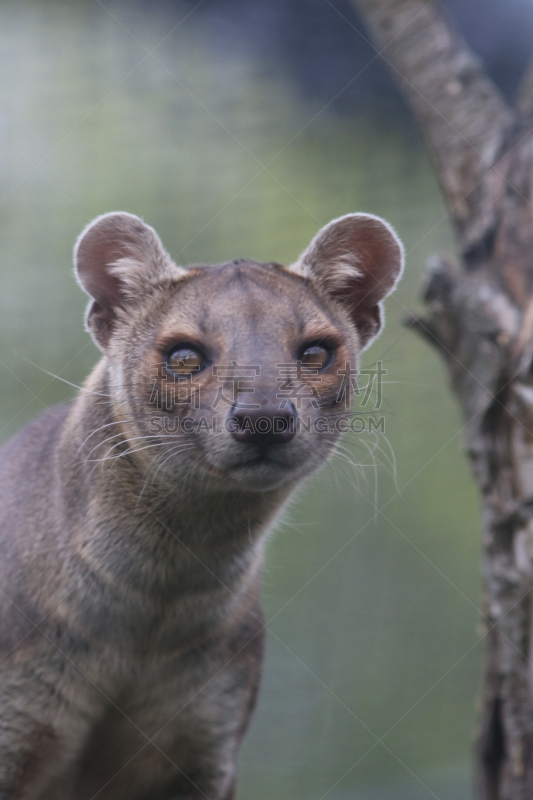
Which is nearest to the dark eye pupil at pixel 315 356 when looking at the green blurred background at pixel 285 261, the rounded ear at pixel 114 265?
the rounded ear at pixel 114 265

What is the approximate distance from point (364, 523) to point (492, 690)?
1892mm

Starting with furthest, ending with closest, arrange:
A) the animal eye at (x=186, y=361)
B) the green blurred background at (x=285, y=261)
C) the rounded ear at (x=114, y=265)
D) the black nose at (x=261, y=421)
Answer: the green blurred background at (x=285, y=261), the rounded ear at (x=114, y=265), the animal eye at (x=186, y=361), the black nose at (x=261, y=421)

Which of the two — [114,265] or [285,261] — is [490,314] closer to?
[114,265]

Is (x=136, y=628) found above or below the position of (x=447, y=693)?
above

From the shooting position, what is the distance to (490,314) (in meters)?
2.66

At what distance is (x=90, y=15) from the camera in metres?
3.91

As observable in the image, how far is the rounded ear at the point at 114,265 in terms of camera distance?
207cm

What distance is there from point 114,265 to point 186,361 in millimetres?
412

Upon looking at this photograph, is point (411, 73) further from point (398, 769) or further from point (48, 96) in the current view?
point (398, 769)

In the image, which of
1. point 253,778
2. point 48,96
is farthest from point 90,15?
point 253,778

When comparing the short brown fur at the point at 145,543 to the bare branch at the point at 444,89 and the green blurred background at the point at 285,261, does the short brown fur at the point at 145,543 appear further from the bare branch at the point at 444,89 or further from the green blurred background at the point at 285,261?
the green blurred background at the point at 285,261

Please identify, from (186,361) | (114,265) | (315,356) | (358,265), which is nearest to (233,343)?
(186,361)

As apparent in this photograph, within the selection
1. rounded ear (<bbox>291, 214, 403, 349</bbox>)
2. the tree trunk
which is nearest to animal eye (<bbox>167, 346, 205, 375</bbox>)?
rounded ear (<bbox>291, 214, 403, 349</bbox>)

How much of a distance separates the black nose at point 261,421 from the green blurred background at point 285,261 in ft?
6.01
